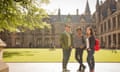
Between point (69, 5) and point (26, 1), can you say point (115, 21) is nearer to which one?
point (69, 5)

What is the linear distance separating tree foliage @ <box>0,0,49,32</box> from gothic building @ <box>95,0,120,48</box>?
59.9 ft

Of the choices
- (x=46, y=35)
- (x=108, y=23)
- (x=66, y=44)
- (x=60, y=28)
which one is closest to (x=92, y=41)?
(x=66, y=44)

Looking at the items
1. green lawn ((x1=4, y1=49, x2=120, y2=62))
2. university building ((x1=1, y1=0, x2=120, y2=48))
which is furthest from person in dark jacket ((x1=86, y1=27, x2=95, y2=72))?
university building ((x1=1, y1=0, x2=120, y2=48))

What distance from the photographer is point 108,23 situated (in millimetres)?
33094

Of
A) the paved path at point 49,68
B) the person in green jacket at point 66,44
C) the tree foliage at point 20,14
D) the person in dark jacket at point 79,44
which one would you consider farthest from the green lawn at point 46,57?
the person in dark jacket at point 79,44

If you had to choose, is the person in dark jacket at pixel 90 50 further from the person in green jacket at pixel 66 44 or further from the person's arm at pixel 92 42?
the person in green jacket at pixel 66 44

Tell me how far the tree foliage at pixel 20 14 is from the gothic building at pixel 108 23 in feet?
59.9

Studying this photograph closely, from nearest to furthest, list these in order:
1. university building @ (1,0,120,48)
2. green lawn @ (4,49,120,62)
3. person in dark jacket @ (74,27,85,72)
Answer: person in dark jacket @ (74,27,85,72), green lawn @ (4,49,120,62), university building @ (1,0,120,48)

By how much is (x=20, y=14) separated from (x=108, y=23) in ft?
82.9

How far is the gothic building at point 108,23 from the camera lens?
2939 centimetres

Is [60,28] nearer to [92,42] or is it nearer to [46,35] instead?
[46,35]

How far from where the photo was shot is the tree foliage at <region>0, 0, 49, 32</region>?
7.91 meters

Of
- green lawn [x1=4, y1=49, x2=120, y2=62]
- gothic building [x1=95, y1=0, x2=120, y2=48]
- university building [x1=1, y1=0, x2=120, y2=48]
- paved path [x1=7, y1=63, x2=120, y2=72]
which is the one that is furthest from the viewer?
university building [x1=1, y1=0, x2=120, y2=48]

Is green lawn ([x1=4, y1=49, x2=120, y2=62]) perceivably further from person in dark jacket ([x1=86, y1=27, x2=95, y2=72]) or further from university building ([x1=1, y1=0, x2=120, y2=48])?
university building ([x1=1, y1=0, x2=120, y2=48])
